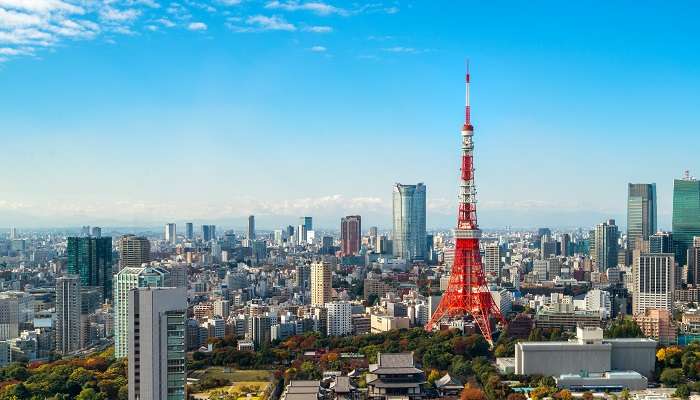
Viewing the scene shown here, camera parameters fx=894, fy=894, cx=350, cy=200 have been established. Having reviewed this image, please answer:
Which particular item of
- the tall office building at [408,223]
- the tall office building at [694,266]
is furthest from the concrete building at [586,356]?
the tall office building at [408,223]

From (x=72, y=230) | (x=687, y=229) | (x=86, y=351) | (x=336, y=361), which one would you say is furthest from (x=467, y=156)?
(x=72, y=230)

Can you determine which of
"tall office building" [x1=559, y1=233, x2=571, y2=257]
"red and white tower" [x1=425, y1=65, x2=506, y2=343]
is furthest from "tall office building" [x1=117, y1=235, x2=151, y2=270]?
"tall office building" [x1=559, y1=233, x2=571, y2=257]

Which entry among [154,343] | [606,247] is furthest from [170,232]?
[154,343]

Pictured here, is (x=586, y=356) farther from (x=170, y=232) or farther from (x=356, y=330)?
(x=170, y=232)

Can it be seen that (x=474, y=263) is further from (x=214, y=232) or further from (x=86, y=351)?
(x=214, y=232)

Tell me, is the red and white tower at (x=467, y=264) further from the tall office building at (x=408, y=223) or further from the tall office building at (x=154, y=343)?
the tall office building at (x=408, y=223)
